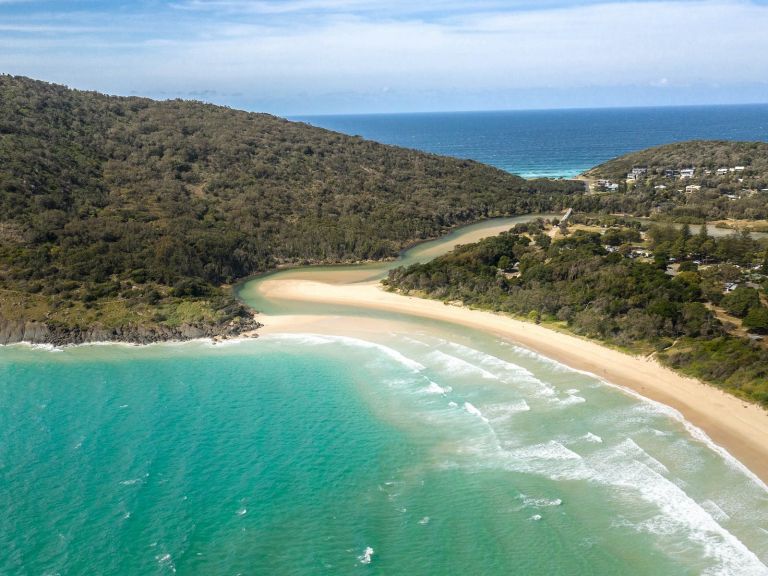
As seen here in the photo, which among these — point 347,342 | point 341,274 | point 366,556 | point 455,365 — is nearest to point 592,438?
point 455,365

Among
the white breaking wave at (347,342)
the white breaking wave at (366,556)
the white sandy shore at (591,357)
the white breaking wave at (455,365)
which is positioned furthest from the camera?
the white breaking wave at (347,342)

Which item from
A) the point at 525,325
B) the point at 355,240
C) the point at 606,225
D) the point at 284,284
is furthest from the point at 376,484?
the point at 606,225

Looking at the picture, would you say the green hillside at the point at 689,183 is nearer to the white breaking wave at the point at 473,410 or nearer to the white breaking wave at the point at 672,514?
the white breaking wave at the point at 473,410

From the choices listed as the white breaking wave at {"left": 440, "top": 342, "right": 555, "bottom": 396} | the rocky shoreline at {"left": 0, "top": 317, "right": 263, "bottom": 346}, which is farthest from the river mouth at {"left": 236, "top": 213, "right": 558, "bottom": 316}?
the white breaking wave at {"left": 440, "top": 342, "right": 555, "bottom": 396}

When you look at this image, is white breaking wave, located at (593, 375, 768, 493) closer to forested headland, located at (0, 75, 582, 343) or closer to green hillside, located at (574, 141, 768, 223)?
forested headland, located at (0, 75, 582, 343)

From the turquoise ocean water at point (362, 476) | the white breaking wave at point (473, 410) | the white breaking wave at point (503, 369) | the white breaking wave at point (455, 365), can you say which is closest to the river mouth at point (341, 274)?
the white breaking wave at point (455, 365)

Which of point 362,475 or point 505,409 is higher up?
point 505,409

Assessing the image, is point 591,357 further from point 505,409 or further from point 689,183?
point 689,183
